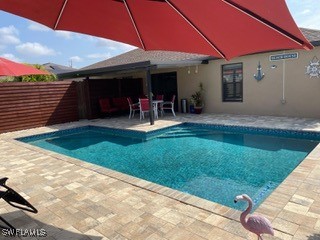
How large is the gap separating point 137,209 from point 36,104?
10477mm

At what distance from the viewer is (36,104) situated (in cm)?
1228

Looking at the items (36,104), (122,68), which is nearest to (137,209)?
(122,68)

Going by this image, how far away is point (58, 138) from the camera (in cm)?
1070

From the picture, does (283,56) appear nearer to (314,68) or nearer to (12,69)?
(314,68)

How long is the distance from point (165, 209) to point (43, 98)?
1087 centimetres

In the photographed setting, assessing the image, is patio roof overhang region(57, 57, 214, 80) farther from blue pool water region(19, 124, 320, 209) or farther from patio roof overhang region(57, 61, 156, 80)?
blue pool water region(19, 124, 320, 209)

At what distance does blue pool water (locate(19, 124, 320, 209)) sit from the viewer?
5.32 meters

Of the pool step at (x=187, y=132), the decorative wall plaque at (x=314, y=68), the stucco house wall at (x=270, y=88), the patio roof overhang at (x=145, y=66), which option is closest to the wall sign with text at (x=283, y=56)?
the stucco house wall at (x=270, y=88)

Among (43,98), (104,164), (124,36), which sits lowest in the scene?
(104,164)

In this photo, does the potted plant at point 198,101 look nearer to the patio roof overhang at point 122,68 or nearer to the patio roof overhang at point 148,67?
the patio roof overhang at point 148,67

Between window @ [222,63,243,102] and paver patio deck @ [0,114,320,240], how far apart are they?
751 centimetres

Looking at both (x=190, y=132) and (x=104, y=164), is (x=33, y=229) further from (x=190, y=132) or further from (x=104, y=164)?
(x=190, y=132)

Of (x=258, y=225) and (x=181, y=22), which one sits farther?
(x=181, y=22)

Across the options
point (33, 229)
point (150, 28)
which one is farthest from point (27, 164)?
point (150, 28)
